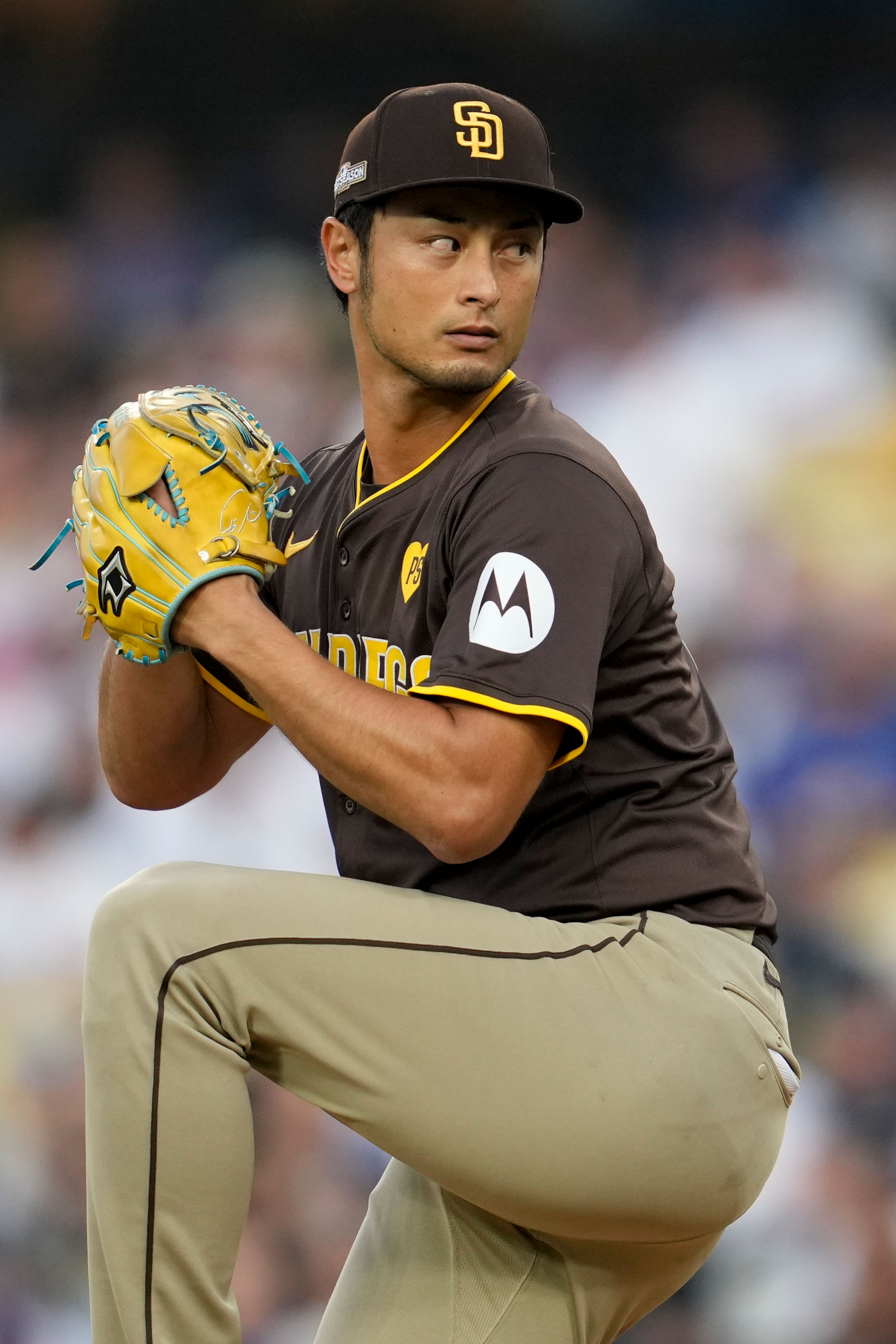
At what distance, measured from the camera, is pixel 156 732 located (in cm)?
177

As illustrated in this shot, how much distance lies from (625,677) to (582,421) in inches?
65.7

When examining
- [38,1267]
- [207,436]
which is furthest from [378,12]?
[38,1267]

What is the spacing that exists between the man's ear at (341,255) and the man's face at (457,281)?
88 millimetres

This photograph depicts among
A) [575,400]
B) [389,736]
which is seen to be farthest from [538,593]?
[575,400]

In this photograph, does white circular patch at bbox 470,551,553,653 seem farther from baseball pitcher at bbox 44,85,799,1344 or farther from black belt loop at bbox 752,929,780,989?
black belt loop at bbox 752,929,780,989

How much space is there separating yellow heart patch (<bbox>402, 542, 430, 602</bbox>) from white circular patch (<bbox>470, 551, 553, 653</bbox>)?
0.18 meters

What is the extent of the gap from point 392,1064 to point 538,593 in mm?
440

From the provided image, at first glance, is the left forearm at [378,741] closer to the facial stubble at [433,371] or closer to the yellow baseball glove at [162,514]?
the yellow baseball glove at [162,514]

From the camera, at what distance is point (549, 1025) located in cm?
130

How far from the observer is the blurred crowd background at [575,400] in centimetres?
293

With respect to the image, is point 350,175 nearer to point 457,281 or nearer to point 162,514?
point 457,281

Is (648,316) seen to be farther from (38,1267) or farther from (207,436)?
(38,1267)

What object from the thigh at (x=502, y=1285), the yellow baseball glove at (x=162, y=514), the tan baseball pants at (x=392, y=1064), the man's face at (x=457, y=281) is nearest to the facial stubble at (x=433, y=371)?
the man's face at (x=457, y=281)

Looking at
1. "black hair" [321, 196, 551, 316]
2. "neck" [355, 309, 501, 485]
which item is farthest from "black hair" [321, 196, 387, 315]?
"neck" [355, 309, 501, 485]
